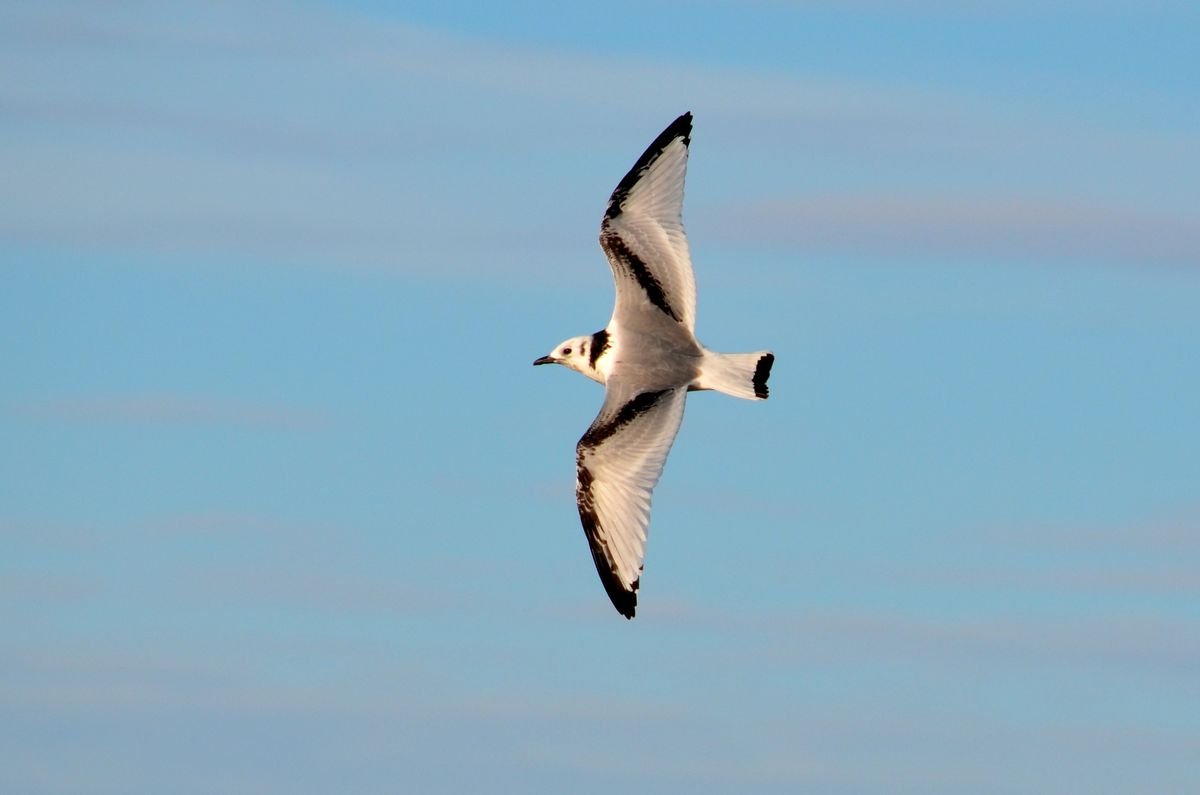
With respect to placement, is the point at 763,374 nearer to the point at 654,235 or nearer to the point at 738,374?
the point at 738,374

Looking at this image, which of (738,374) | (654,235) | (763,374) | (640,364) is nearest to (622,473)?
(640,364)

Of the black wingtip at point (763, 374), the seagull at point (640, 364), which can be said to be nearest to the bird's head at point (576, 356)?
the seagull at point (640, 364)

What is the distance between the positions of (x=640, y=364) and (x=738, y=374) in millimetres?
1422

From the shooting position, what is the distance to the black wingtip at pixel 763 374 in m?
25.7

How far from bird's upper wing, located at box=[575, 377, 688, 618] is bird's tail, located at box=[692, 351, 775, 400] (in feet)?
1.38

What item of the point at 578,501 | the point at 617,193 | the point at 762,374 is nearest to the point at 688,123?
the point at 617,193

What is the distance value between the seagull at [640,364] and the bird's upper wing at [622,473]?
0.01 m

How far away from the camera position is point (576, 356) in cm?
2823

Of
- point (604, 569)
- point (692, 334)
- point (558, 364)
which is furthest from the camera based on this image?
point (558, 364)

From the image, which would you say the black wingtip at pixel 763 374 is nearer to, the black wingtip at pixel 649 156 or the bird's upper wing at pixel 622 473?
the bird's upper wing at pixel 622 473

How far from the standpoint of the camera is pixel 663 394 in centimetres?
2616

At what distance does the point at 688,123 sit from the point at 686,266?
76.4 inches

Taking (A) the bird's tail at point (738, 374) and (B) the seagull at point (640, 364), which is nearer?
(B) the seagull at point (640, 364)

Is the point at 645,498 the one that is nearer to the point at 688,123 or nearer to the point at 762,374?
the point at 762,374
